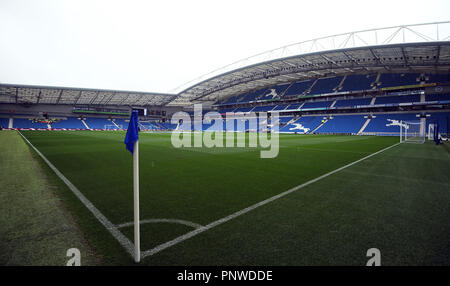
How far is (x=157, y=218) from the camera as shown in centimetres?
359

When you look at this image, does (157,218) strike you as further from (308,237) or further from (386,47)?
(386,47)

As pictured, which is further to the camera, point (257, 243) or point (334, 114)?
point (334, 114)

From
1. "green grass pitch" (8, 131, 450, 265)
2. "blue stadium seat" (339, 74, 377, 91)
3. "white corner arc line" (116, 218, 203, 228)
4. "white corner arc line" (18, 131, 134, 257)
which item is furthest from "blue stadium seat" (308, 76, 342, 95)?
"white corner arc line" (18, 131, 134, 257)

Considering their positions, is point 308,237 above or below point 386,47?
below

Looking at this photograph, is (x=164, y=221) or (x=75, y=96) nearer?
(x=164, y=221)

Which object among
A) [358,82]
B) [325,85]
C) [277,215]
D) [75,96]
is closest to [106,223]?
[277,215]

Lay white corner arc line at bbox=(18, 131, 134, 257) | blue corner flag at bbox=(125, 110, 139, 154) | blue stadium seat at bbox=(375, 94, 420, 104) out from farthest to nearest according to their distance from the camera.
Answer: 1. blue stadium seat at bbox=(375, 94, 420, 104)
2. white corner arc line at bbox=(18, 131, 134, 257)
3. blue corner flag at bbox=(125, 110, 139, 154)

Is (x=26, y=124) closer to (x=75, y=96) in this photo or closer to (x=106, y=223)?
(x=75, y=96)

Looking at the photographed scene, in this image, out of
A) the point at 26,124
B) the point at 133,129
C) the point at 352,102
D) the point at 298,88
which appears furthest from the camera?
the point at 298,88

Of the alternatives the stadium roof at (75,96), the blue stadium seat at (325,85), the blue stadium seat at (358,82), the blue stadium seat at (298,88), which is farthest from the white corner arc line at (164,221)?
the blue stadium seat at (298,88)

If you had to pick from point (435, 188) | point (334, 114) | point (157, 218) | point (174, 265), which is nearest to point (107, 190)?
point (157, 218)

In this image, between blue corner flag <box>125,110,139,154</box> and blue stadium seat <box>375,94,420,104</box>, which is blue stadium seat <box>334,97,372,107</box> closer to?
blue stadium seat <box>375,94,420,104</box>

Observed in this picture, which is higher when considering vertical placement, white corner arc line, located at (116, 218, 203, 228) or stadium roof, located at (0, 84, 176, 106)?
stadium roof, located at (0, 84, 176, 106)
